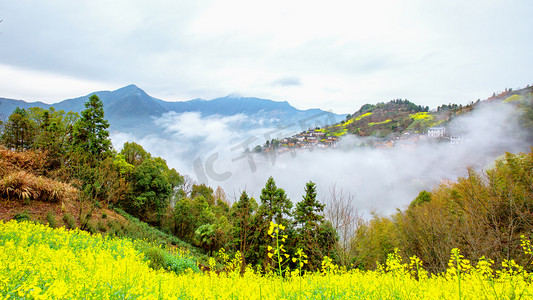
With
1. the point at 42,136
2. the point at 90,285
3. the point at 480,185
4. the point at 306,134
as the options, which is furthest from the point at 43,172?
the point at 306,134

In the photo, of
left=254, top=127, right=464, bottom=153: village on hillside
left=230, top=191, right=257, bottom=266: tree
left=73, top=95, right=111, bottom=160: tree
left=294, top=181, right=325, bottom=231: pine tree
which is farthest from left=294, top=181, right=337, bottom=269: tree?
left=254, top=127, right=464, bottom=153: village on hillside

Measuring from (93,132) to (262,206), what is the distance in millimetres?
17427

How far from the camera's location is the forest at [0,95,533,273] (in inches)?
457

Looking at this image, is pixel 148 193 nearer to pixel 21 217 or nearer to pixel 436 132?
pixel 21 217

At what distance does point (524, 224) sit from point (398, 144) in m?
155

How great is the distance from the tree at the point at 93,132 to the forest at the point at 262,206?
0.08m

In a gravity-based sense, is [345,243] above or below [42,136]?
below

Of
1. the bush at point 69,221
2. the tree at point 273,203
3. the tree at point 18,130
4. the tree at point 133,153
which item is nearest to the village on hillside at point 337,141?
the tree at point 133,153

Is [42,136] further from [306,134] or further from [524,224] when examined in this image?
[306,134]

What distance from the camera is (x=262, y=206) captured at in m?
22.1

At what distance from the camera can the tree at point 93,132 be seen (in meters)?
22.5

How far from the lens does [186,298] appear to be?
379 cm

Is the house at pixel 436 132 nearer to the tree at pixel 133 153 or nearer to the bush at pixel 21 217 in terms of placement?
the tree at pixel 133 153

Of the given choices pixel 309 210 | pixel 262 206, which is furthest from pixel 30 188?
pixel 309 210
